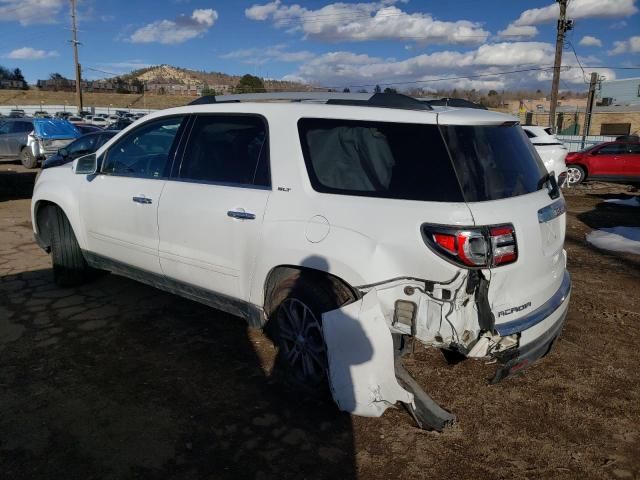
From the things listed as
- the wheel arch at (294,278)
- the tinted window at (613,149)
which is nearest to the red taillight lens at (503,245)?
the wheel arch at (294,278)

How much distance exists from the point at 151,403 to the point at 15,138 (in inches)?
677

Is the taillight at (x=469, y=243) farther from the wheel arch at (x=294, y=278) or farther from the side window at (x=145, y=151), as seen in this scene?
the side window at (x=145, y=151)

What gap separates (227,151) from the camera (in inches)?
147

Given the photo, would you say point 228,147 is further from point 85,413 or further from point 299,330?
point 85,413

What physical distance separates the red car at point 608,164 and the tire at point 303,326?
1508 centimetres

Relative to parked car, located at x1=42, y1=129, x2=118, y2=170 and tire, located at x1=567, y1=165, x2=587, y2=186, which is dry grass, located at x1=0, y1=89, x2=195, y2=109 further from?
tire, located at x1=567, y1=165, x2=587, y2=186

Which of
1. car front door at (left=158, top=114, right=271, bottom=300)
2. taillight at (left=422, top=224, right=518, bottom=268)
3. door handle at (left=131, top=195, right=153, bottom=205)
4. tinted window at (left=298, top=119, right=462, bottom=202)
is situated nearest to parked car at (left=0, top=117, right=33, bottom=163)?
door handle at (left=131, top=195, right=153, bottom=205)

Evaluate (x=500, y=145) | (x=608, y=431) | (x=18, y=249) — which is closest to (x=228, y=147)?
(x=500, y=145)

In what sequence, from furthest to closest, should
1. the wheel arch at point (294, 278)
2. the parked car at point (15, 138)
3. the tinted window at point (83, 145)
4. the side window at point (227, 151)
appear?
the parked car at point (15, 138)
the tinted window at point (83, 145)
the side window at point (227, 151)
the wheel arch at point (294, 278)

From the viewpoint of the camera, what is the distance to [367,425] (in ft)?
10.1

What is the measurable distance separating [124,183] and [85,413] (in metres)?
1.98

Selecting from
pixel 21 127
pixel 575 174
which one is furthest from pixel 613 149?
pixel 21 127

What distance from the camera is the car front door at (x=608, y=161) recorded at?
15.9 m

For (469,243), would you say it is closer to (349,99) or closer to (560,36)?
(349,99)
